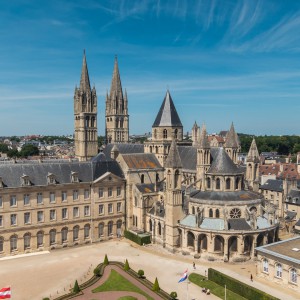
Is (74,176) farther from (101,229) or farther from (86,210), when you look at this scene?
(101,229)

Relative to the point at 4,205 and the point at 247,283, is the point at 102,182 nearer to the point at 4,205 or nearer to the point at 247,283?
the point at 4,205

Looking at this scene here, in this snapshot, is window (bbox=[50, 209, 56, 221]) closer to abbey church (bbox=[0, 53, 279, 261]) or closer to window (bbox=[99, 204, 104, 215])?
abbey church (bbox=[0, 53, 279, 261])

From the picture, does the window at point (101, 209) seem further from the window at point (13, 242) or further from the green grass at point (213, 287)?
the green grass at point (213, 287)

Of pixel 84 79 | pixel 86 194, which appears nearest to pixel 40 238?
pixel 86 194

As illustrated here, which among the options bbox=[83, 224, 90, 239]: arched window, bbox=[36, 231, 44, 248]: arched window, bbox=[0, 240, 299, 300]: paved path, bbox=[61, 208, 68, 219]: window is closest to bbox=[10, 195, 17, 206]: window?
bbox=[36, 231, 44, 248]: arched window

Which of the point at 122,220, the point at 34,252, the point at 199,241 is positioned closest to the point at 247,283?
the point at 199,241

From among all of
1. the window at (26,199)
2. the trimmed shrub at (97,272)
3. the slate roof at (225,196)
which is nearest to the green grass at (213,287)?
the trimmed shrub at (97,272)

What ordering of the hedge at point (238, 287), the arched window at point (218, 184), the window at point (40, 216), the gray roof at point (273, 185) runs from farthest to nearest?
the gray roof at point (273, 185) → the arched window at point (218, 184) → the window at point (40, 216) → the hedge at point (238, 287)
